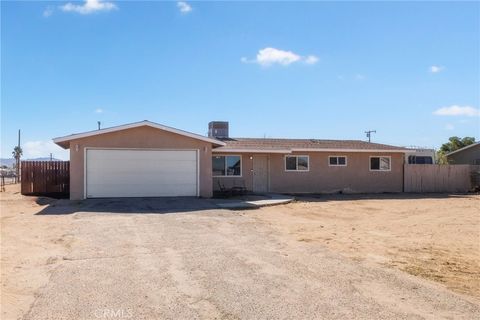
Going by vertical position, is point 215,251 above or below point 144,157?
below

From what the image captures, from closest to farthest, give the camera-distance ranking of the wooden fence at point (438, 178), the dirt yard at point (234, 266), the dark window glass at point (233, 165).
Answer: the dirt yard at point (234, 266), the dark window glass at point (233, 165), the wooden fence at point (438, 178)

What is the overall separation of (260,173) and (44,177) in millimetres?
10437

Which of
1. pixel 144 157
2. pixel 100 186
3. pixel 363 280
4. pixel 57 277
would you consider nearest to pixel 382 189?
pixel 144 157

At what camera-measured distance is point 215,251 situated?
8.63 m

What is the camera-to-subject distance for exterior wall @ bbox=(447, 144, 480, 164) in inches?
1341

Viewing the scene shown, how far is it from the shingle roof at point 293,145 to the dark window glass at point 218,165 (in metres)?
0.58

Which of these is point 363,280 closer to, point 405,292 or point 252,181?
point 405,292

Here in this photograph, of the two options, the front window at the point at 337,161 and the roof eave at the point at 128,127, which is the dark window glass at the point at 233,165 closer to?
the roof eave at the point at 128,127

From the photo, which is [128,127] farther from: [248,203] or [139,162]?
A: [248,203]

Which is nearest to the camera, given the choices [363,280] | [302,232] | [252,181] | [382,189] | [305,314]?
[305,314]

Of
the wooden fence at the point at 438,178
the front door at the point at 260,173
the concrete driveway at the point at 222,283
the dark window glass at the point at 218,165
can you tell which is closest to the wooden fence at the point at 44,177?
the dark window glass at the point at 218,165

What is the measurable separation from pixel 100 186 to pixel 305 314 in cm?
1472

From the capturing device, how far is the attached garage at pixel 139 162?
18188mm

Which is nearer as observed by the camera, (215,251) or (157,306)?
(157,306)
